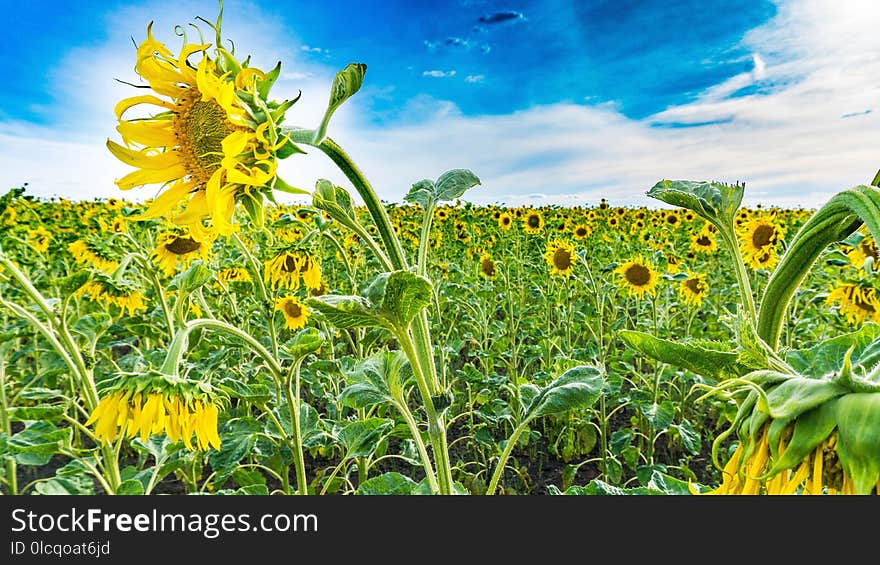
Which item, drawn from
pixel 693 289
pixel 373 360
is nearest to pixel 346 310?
pixel 373 360

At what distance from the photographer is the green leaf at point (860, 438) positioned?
384 millimetres

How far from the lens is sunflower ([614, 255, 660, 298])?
11.8 ft

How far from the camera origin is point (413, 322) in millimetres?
896

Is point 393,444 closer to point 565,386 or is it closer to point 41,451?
point 41,451

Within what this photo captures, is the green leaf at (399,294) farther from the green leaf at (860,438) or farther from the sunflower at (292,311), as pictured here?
the sunflower at (292,311)

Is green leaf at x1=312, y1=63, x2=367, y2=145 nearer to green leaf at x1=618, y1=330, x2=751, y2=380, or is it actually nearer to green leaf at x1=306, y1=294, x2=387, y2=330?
green leaf at x1=306, y1=294, x2=387, y2=330

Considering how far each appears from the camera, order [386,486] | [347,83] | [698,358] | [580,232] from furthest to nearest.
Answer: [580,232] < [386,486] < [347,83] < [698,358]

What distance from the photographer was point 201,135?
94cm

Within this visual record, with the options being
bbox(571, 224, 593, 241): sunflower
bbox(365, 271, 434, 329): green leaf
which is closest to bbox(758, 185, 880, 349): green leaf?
bbox(365, 271, 434, 329): green leaf

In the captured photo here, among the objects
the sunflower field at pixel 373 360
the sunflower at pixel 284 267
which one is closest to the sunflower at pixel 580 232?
the sunflower field at pixel 373 360

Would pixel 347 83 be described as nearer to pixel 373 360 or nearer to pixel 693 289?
pixel 373 360

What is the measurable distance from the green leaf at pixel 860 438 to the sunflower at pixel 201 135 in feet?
2.36

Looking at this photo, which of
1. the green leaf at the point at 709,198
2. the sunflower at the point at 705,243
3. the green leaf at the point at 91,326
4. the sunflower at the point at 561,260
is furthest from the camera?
the sunflower at the point at 705,243

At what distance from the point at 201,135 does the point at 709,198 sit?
2.57ft
